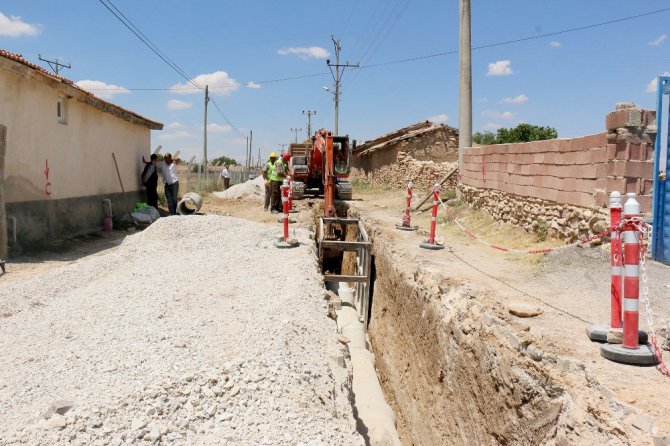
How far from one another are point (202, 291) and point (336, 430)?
3.29m

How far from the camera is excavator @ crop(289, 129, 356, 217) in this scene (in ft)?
45.2

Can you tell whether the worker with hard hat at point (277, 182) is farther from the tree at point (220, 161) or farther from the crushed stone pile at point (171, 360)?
the tree at point (220, 161)

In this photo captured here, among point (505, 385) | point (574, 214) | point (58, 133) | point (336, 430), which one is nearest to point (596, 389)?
point (505, 385)

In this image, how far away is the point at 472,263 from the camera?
26.5ft

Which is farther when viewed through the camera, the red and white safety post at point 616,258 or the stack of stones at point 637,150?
the stack of stones at point 637,150

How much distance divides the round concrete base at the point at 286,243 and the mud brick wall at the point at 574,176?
4.35 meters

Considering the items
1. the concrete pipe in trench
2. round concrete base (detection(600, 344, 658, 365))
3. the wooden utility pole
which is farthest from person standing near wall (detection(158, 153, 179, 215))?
round concrete base (detection(600, 344, 658, 365))

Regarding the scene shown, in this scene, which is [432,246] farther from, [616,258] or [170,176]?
[170,176]

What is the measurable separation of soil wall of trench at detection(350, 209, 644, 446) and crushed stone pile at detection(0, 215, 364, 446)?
1204 millimetres

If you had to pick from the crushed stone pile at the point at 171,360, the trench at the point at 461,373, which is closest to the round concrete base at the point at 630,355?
the trench at the point at 461,373

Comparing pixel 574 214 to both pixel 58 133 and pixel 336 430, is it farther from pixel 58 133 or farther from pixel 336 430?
pixel 58 133

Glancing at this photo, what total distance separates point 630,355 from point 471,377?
1.52m

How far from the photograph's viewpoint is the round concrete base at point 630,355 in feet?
12.3

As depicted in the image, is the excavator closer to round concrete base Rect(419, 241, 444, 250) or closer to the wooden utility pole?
round concrete base Rect(419, 241, 444, 250)
